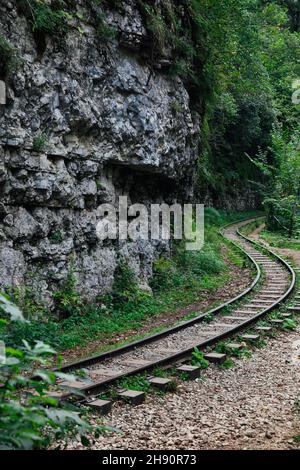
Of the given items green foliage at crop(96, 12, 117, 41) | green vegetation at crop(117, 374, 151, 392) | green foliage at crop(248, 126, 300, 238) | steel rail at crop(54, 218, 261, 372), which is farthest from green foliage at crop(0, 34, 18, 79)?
green foliage at crop(248, 126, 300, 238)

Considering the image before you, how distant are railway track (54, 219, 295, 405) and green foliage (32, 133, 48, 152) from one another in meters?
4.56

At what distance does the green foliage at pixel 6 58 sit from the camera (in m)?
8.92

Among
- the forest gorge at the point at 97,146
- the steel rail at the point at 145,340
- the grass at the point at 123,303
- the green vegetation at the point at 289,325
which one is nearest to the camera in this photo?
the steel rail at the point at 145,340

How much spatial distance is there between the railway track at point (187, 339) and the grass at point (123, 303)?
64 centimetres

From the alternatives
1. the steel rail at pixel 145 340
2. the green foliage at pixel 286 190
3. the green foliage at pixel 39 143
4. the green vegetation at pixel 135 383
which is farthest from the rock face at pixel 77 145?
the green foliage at pixel 286 190

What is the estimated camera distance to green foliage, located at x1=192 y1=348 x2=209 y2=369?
8.12 meters

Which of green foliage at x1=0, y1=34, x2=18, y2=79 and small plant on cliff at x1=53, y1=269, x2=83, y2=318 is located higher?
green foliage at x1=0, y1=34, x2=18, y2=79

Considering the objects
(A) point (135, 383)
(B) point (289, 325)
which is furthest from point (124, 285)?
(A) point (135, 383)

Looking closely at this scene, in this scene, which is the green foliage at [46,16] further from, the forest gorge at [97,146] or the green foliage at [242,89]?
the green foliage at [242,89]

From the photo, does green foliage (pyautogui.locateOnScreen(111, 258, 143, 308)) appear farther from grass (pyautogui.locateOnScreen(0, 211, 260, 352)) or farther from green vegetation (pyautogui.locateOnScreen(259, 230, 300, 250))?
green vegetation (pyautogui.locateOnScreen(259, 230, 300, 250))

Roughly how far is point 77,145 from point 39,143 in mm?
1494
